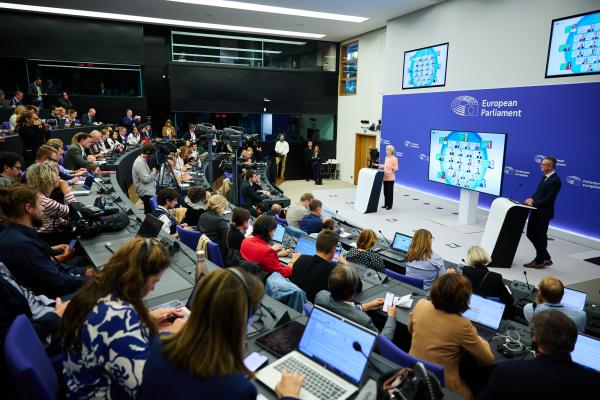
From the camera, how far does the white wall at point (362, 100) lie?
41.9ft

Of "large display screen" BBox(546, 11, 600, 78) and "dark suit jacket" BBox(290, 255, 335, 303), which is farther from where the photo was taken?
"large display screen" BBox(546, 11, 600, 78)

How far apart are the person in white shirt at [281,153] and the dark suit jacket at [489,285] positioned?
11183 millimetres

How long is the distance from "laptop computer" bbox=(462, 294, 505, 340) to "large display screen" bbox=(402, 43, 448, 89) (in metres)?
8.08

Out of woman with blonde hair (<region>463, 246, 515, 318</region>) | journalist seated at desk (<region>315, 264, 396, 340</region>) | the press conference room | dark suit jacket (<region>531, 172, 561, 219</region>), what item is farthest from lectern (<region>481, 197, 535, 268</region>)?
journalist seated at desk (<region>315, 264, 396, 340</region>)

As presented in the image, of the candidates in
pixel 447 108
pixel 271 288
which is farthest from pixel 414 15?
pixel 271 288

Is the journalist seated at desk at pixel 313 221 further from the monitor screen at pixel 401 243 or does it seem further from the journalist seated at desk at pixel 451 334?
the journalist seated at desk at pixel 451 334

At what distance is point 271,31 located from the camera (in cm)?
1334

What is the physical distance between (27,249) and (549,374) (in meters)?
3.00

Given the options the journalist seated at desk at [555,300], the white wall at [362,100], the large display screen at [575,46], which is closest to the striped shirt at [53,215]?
the journalist seated at desk at [555,300]

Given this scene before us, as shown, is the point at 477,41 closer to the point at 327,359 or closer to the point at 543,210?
the point at 543,210

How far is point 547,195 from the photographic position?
19.0 ft

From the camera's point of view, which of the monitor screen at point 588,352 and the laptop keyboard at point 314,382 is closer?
the laptop keyboard at point 314,382

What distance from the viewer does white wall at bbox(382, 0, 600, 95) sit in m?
7.44

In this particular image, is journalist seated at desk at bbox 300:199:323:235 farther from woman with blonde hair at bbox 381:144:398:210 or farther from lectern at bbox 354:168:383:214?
woman with blonde hair at bbox 381:144:398:210
